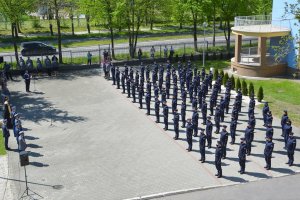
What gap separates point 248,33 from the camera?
30531 mm

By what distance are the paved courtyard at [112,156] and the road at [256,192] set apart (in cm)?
35

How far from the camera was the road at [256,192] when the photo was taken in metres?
14.3

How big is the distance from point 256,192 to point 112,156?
5.99 meters

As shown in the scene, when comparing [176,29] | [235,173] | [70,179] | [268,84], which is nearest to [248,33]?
[268,84]

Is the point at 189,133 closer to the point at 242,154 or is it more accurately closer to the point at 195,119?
the point at 195,119

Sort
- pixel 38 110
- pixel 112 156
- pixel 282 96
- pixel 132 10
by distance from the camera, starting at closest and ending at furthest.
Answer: pixel 112 156, pixel 38 110, pixel 282 96, pixel 132 10

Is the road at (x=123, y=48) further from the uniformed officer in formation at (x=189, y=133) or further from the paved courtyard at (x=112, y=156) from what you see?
the uniformed officer in formation at (x=189, y=133)

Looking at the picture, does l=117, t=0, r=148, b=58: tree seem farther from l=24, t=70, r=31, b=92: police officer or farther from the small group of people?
the small group of people

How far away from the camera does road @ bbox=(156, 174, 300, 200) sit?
1428 cm

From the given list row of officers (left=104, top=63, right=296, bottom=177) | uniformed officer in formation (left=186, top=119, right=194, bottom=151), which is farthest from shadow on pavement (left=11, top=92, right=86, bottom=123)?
uniformed officer in formation (left=186, top=119, right=194, bottom=151)

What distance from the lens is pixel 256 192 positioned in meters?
14.6

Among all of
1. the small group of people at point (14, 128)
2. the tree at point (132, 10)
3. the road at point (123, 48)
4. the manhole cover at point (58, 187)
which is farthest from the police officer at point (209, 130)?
the road at point (123, 48)

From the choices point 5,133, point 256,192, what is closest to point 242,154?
point 256,192

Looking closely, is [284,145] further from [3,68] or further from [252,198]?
[3,68]
